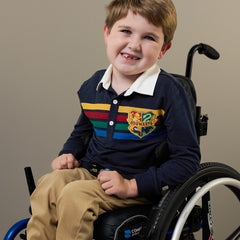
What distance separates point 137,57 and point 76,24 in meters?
0.95

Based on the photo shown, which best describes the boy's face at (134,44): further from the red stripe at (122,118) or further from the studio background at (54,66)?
the studio background at (54,66)

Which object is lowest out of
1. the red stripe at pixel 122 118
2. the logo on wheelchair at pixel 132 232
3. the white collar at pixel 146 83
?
the logo on wheelchair at pixel 132 232

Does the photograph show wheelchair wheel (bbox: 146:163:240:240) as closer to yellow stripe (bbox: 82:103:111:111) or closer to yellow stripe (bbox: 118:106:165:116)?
yellow stripe (bbox: 118:106:165:116)

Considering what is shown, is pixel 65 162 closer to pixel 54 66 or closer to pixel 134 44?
pixel 134 44

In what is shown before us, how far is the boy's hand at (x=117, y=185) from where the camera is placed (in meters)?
1.26

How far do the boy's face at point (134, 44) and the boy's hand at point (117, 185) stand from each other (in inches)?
12.1

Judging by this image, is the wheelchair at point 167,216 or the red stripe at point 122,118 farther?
the red stripe at point 122,118

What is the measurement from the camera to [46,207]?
4.17 ft

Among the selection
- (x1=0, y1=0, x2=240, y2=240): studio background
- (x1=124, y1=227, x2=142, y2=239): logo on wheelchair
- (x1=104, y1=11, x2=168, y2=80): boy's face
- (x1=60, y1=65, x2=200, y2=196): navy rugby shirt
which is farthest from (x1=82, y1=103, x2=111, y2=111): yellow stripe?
(x1=0, y1=0, x2=240, y2=240): studio background

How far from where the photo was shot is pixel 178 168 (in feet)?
4.20

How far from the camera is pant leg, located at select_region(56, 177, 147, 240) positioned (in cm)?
119

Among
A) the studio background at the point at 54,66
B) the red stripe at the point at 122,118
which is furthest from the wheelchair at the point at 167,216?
the studio background at the point at 54,66

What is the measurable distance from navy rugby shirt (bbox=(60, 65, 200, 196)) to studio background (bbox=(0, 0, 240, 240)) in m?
0.81

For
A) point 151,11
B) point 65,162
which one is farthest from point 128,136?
point 151,11
